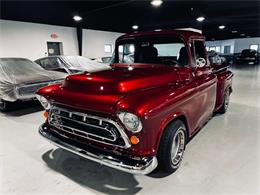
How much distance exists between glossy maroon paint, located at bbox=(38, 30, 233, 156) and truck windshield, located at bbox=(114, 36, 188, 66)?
3.6 inches

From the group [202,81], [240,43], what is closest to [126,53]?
[202,81]

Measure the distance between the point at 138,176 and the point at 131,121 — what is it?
34.1 inches

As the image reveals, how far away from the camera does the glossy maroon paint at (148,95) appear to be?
1756 millimetres

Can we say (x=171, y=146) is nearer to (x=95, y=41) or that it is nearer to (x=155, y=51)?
(x=155, y=51)

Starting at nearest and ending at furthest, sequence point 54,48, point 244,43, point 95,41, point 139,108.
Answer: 1. point 139,108
2. point 54,48
3. point 95,41
4. point 244,43

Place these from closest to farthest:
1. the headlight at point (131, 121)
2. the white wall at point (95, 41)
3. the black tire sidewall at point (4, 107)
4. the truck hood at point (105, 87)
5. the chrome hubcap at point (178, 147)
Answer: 1. the headlight at point (131, 121)
2. the truck hood at point (105, 87)
3. the chrome hubcap at point (178, 147)
4. the black tire sidewall at point (4, 107)
5. the white wall at point (95, 41)

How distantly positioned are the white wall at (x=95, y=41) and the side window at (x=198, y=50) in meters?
11.0

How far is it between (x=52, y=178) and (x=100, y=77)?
1.21 m

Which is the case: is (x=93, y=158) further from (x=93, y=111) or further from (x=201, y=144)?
(x=201, y=144)

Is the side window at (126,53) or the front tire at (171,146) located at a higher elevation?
the side window at (126,53)

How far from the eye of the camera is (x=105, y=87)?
6.54 feet

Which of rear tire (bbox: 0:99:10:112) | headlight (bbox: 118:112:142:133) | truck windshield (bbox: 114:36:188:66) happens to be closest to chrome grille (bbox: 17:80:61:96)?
rear tire (bbox: 0:99:10:112)

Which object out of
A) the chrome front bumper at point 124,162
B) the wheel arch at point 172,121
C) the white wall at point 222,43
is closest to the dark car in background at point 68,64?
the wheel arch at point 172,121

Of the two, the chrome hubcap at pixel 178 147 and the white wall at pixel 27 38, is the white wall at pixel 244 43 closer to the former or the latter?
the white wall at pixel 27 38
